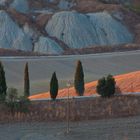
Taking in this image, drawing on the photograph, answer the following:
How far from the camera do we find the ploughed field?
171 feet

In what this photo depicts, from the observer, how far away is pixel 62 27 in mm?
88625

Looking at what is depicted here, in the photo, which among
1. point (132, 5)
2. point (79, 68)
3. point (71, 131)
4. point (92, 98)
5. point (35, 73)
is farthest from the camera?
point (132, 5)

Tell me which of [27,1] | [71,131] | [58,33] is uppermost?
[27,1]

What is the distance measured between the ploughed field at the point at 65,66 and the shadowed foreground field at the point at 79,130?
19616 mm

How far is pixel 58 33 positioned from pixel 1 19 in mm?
8649

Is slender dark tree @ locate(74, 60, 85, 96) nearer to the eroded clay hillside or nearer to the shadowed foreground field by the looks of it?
the shadowed foreground field

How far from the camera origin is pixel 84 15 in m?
90.7

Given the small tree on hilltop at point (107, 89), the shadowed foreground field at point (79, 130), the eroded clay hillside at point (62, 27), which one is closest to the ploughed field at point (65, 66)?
the small tree on hilltop at point (107, 89)

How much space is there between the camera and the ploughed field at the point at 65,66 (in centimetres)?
5197

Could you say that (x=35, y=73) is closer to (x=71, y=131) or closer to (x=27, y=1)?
(x=71, y=131)

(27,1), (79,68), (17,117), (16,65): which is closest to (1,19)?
(27,1)

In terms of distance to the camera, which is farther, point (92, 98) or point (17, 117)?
point (92, 98)

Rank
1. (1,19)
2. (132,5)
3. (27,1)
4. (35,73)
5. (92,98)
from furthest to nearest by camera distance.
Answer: (132,5) < (27,1) < (1,19) < (35,73) < (92,98)

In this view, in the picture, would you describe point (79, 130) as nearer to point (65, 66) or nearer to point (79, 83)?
point (79, 83)
